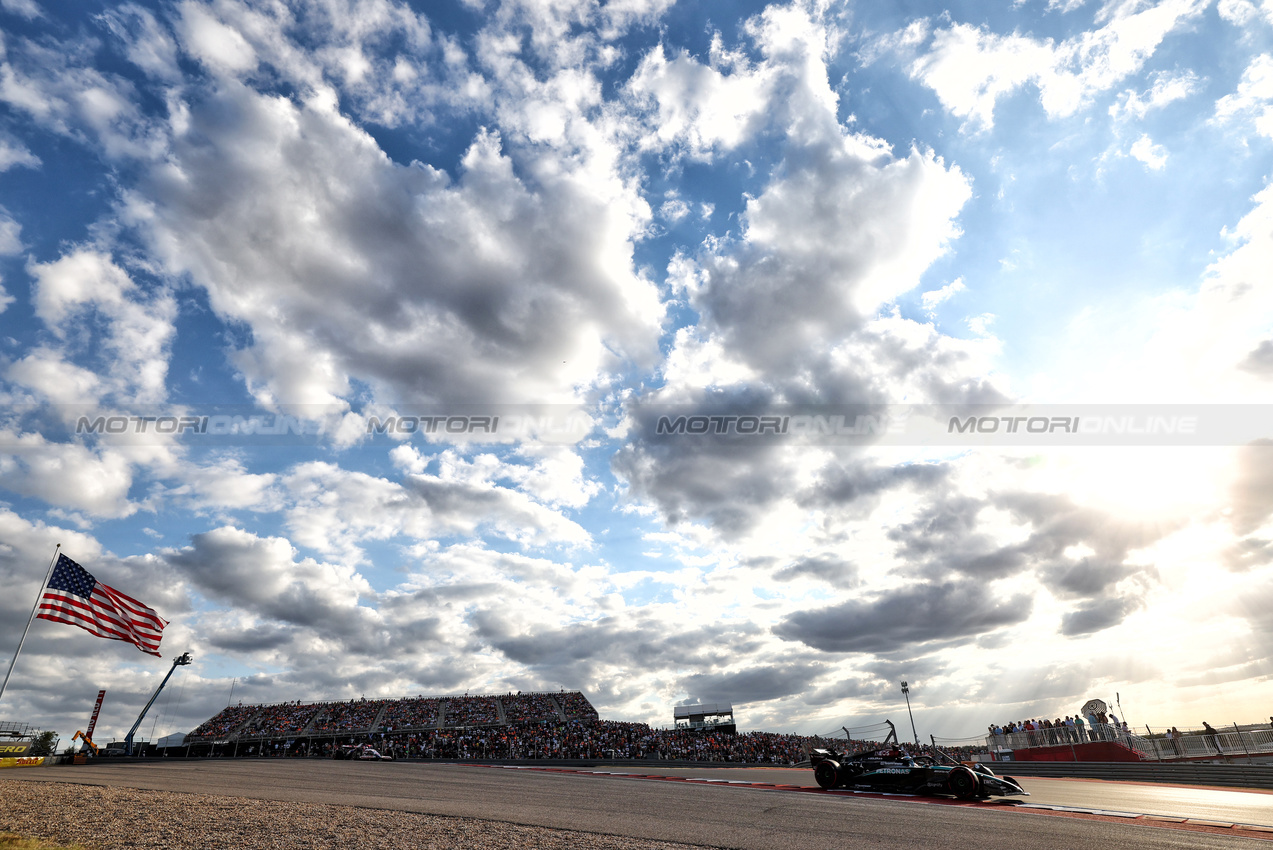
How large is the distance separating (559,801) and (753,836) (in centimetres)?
635

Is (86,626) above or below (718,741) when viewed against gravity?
above

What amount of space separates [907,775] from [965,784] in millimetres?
1604

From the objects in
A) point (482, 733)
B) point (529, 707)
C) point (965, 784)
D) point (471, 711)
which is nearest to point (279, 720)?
point (471, 711)

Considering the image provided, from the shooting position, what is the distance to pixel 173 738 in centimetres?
5362

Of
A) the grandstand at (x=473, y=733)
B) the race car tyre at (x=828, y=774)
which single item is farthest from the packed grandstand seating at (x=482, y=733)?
the race car tyre at (x=828, y=774)

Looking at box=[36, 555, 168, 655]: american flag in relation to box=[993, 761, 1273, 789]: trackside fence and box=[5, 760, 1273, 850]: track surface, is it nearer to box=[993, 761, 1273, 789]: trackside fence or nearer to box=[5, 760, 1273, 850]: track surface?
box=[5, 760, 1273, 850]: track surface

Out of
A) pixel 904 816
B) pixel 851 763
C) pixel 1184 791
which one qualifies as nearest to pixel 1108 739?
pixel 1184 791

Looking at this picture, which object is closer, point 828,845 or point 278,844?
point 278,844

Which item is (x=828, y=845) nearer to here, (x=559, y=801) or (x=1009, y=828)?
(x=1009, y=828)

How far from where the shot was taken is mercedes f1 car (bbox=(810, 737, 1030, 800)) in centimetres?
1622

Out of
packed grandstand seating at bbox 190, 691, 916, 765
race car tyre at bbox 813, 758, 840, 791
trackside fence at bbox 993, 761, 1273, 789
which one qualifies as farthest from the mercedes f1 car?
packed grandstand seating at bbox 190, 691, 916, 765

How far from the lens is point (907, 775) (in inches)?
682

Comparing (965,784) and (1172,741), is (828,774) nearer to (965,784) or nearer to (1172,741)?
(965,784)

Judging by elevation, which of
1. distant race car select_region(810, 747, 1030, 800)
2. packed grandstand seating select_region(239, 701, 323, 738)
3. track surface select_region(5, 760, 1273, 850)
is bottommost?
track surface select_region(5, 760, 1273, 850)
